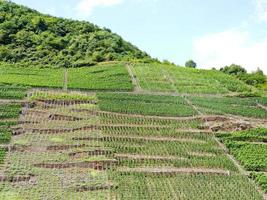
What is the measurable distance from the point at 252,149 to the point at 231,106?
43.9 feet

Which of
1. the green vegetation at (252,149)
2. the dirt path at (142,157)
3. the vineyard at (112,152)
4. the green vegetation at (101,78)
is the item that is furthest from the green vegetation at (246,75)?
the dirt path at (142,157)

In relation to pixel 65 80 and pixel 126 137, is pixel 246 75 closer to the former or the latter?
pixel 65 80

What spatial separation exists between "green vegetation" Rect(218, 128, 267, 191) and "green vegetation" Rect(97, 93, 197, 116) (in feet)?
23.5

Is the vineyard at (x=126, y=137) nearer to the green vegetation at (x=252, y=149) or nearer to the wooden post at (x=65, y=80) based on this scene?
the green vegetation at (x=252, y=149)

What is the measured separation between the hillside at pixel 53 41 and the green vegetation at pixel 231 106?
21203mm

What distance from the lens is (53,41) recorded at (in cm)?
8750

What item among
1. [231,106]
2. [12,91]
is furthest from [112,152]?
[231,106]

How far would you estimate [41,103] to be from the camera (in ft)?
196

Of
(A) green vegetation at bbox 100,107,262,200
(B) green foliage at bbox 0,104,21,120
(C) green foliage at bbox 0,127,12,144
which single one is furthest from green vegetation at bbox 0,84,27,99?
(A) green vegetation at bbox 100,107,262,200

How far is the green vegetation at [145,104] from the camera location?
6000 centimetres

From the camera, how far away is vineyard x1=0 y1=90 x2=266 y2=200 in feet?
140

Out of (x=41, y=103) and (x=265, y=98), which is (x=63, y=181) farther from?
(x=265, y=98)

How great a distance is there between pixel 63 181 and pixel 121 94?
24.5 m

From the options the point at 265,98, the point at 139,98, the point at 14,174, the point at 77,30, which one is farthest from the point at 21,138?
the point at 77,30
